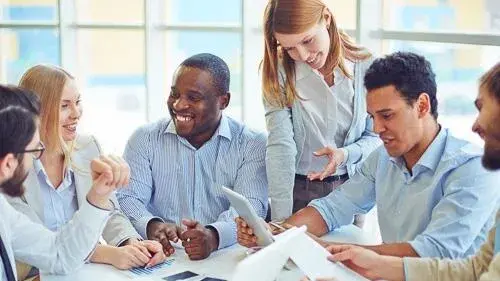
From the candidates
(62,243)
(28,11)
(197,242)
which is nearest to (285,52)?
(197,242)

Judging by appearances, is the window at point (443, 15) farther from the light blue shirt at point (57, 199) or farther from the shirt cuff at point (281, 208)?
the light blue shirt at point (57, 199)

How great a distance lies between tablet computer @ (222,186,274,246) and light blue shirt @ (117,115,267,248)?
414 mm

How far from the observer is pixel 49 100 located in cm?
238

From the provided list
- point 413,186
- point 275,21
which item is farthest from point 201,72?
point 413,186

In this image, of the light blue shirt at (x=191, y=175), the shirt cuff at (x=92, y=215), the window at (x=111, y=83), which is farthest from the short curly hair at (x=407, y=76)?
Result: the window at (x=111, y=83)

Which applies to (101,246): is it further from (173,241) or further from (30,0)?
(30,0)

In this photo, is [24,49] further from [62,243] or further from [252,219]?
[252,219]

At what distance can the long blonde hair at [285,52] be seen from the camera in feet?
7.81

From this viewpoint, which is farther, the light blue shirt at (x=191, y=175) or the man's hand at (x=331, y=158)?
the light blue shirt at (x=191, y=175)

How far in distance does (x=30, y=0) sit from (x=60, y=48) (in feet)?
1.76

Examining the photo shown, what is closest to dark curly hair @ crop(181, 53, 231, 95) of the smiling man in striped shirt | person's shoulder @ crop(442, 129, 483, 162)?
the smiling man in striped shirt

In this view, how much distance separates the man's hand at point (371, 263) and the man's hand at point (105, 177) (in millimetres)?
621

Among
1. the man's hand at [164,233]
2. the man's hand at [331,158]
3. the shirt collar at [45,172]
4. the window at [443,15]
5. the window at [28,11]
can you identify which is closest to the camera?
the man's hand at [164,233]

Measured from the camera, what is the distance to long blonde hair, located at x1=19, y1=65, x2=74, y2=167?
235 centimetres
